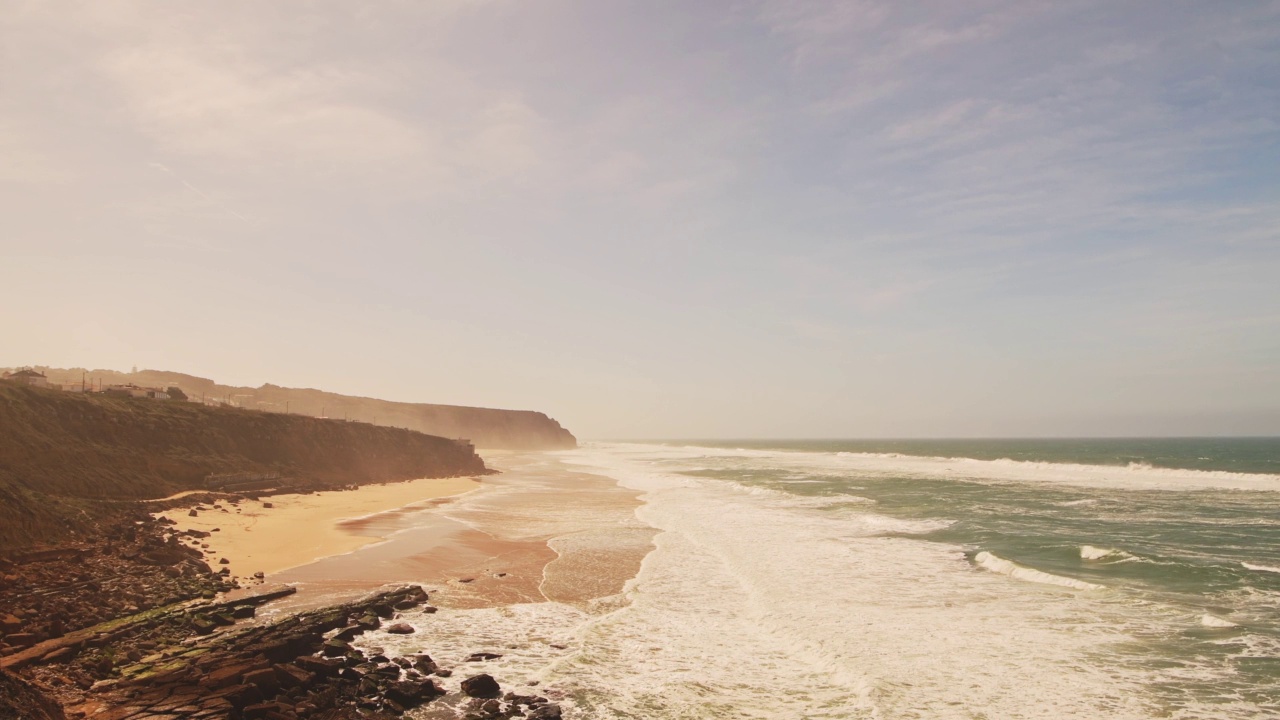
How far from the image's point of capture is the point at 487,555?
21.4 meters

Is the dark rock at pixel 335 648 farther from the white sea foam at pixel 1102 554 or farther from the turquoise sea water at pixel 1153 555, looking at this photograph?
the white sea foam at pixel 1102 554

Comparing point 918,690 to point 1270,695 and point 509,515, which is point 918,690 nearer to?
point 1270,695

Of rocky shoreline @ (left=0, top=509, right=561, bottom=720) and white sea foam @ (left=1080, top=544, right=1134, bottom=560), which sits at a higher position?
white sea foam @ (left=1080, top=544, right=1134, bottom=560)

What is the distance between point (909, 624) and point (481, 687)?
357 inches

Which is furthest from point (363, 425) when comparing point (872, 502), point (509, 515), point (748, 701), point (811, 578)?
point (748, 701)

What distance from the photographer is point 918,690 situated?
10.7 m

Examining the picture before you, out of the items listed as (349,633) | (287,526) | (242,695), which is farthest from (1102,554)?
(287,526)

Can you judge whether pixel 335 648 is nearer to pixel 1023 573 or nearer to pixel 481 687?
pixel 481 687

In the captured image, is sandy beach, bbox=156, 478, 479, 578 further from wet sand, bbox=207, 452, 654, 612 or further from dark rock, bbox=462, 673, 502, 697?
dark rock, bbox=462, 673, 502, 697

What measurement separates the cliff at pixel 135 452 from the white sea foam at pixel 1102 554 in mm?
28543

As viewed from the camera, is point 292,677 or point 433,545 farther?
point 433,545

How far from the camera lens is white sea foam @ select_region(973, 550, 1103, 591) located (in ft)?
56.6

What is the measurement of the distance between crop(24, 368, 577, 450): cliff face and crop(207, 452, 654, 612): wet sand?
56.5 m

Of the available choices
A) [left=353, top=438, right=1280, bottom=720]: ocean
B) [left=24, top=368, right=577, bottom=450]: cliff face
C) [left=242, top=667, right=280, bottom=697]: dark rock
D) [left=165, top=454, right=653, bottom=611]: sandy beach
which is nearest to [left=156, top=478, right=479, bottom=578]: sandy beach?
[left=165, top=454, right=653, bottom=611]: sandy beach
